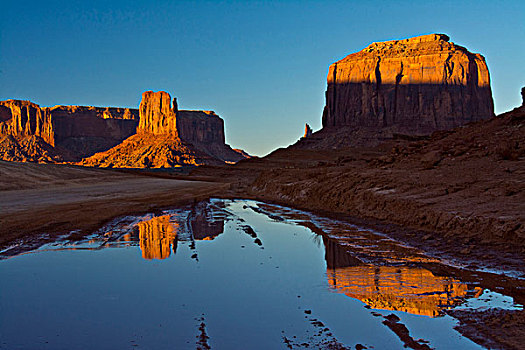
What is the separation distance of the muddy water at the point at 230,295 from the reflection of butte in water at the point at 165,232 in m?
0.10

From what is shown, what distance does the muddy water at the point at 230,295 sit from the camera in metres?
4.24

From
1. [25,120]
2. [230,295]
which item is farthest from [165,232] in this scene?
[25,120]

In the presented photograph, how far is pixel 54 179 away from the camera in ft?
124

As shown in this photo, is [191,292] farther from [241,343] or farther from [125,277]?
[241,343]

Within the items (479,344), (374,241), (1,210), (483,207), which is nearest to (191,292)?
(479,344)

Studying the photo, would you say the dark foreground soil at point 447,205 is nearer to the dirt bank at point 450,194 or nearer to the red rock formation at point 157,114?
the dirt bank at point 450,194

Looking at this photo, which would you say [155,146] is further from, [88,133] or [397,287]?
[397,287]

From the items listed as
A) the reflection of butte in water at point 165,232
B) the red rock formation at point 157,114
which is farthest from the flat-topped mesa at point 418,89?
the reflection of butte in water at point 165,232

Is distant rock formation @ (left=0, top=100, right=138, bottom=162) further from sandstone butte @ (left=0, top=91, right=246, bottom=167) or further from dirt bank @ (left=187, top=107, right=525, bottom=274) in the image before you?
dirt bank @ (left=187, top=107, right=525, bottom=274)

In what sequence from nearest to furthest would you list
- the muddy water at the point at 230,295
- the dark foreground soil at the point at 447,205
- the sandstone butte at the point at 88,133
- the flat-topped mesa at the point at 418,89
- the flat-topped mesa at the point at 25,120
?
the muddy water at the point at 230,295 < the dark foreground soil at the point at 447,205 < the flat-topped mesa at the point at 418,89 < the sandstone butte at the point at 88,133 < the flat-topped mesa at the point at 25,120

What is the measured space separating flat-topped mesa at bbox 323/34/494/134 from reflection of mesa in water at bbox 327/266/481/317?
91478 millimetres

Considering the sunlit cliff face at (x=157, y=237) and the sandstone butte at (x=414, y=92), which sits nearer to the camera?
the sunlit cliff face at (x=157, y=237)

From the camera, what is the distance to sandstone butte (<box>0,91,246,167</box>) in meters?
135

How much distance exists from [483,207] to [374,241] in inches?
96.0
